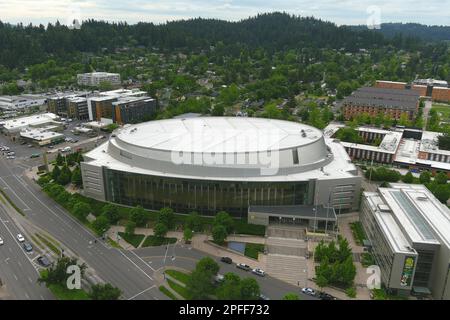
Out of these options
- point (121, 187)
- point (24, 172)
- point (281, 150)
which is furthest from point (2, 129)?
point (281, 150)

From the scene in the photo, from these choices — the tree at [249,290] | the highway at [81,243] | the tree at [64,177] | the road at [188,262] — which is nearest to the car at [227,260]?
the road at [188,262]

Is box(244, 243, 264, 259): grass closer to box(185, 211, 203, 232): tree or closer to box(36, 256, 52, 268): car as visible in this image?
box(185, 211, 203, 232): tree

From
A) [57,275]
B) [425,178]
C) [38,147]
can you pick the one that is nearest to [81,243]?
[57,275]

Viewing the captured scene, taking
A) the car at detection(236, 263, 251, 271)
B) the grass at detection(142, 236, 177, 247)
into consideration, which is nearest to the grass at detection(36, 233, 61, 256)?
the grass at detection(142, 236, 177, 247)

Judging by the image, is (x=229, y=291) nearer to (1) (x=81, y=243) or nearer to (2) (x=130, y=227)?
(2) (x=130, y=227)

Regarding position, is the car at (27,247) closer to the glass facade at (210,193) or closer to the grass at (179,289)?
the glass facade at (210,193)

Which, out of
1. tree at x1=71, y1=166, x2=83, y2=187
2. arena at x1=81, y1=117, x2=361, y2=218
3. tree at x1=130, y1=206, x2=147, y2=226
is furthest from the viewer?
tree at x1=71, y1=166, x2=83, y2=187

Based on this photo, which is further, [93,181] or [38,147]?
[38,147]
